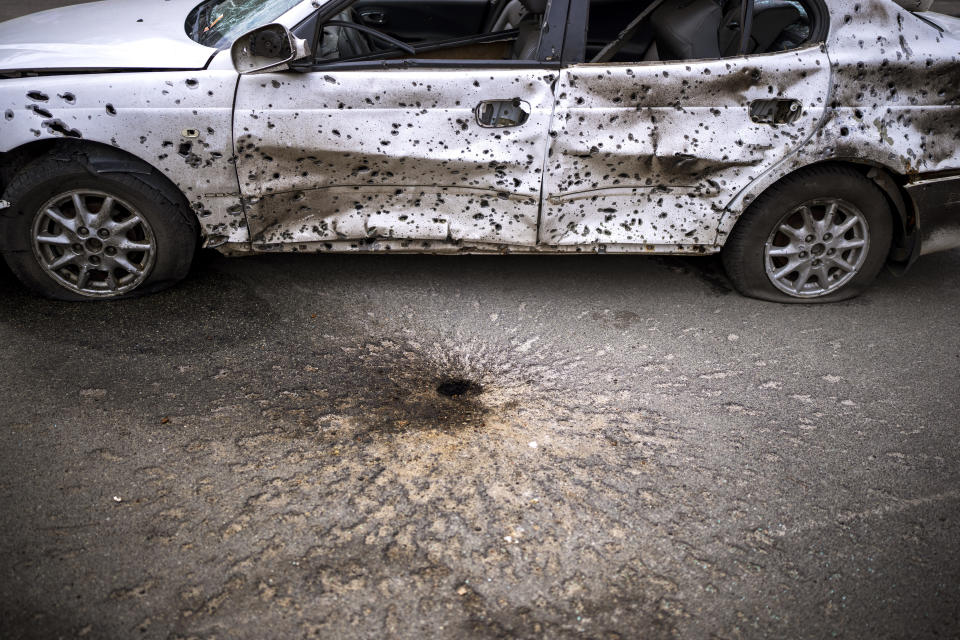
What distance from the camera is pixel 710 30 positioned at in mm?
3432

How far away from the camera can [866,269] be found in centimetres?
395

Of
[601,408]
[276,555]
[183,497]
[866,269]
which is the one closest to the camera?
[276,555]

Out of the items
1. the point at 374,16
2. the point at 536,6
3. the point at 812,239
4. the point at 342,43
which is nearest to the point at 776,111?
the point at 812,239

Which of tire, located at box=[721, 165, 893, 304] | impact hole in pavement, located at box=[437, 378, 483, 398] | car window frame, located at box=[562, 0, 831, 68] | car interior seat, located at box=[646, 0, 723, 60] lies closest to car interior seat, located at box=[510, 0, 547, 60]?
car window frame, located at box=[562, 0, 831, 68]

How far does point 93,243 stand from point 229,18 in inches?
51.5

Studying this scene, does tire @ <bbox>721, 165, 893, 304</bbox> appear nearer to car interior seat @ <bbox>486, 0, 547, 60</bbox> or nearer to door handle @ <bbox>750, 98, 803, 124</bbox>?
door handle @ <bbox>750, 98, 803, 124</bbox>

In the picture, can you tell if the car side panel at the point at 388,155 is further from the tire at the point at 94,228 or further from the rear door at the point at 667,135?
the tire at the point at 94,228

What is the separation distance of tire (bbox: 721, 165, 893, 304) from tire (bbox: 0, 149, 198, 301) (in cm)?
287

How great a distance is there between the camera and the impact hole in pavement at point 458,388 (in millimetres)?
3203

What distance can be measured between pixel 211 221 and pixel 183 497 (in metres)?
1.46

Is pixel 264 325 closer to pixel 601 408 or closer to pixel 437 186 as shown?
pixel 437 186

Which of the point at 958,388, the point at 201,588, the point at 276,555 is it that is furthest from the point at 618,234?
the point at 201,588

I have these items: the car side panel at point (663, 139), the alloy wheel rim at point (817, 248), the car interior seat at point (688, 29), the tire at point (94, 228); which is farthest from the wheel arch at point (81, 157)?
the alloy wheel rim at point (817, 248)

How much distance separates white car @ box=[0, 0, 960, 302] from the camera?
3.21 meters
